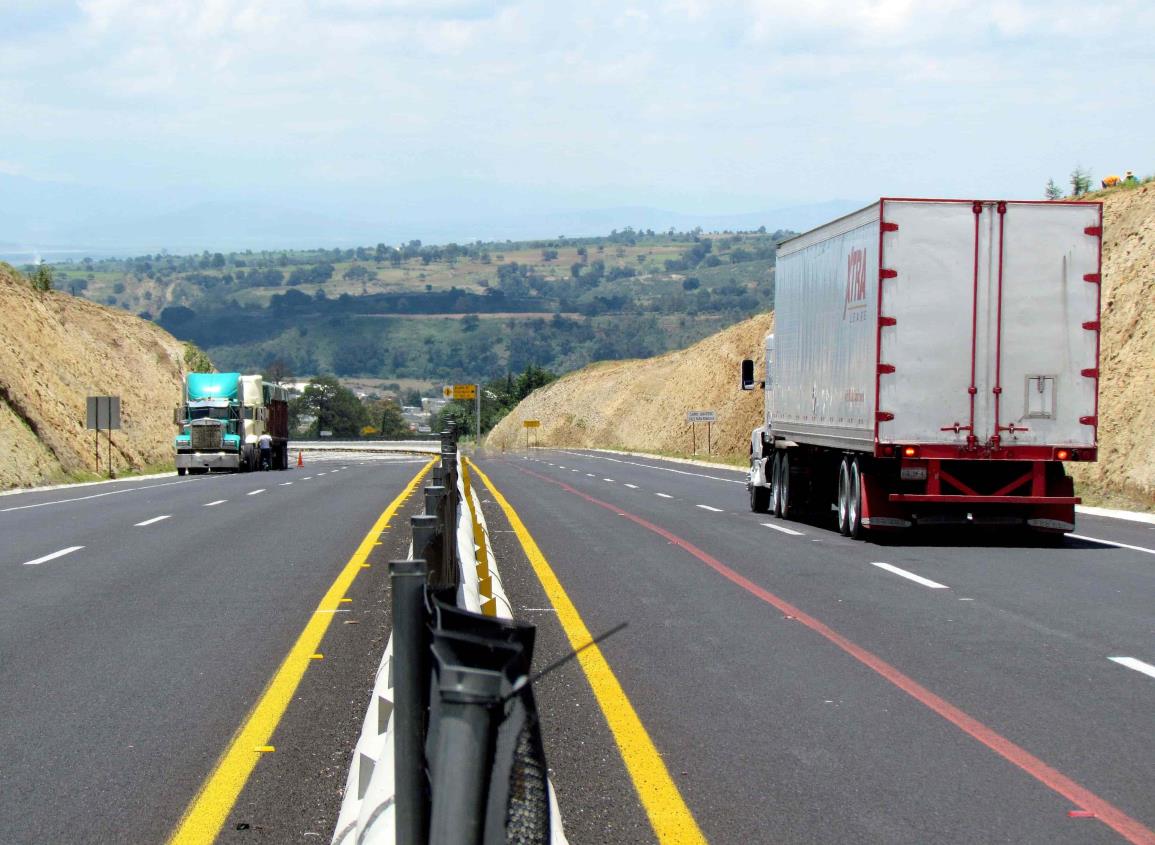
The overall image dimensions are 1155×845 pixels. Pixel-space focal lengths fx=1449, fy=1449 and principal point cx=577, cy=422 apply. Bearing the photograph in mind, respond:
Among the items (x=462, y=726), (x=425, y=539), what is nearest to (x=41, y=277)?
(x=425, y=539)

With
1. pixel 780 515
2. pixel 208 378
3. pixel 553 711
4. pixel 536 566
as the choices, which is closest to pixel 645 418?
pixel 208 378

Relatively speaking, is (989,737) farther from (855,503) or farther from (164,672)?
(855,503)

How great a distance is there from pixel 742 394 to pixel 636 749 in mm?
81360

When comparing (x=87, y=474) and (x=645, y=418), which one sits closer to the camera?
(x=87, y=474)

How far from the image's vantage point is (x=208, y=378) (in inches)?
2222

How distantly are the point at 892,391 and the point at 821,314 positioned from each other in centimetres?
345

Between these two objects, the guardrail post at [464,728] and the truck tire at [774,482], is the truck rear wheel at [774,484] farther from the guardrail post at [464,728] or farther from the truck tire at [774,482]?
the guardrail post at [464,728]

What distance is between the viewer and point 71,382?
206 feet

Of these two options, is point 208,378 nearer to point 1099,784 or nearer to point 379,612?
point 379,612

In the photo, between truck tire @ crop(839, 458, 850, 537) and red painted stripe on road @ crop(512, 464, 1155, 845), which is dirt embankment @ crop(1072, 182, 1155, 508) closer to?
truck tire @ crop(839, 458, 850, 537)

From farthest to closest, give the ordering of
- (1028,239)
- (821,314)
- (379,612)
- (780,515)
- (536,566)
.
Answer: (780,515)
(821,314)
(1028,239)
(536,566)
(379,612)

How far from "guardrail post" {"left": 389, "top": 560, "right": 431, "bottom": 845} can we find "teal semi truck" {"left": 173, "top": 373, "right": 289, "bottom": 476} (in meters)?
52.4

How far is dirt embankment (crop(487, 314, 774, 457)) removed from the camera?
300 feet

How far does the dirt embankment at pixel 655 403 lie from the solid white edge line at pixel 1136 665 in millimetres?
59061
